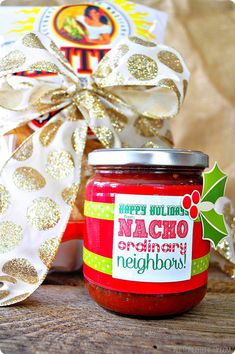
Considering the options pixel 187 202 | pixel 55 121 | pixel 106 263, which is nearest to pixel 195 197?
pixel 187 202

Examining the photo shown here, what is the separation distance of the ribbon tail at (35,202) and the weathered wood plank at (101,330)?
1.6 inches

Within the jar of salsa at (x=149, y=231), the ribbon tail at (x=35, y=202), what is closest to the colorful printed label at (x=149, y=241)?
the jar of salsa at (x=149, y=231)

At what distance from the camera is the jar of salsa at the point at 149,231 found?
1.64 ft

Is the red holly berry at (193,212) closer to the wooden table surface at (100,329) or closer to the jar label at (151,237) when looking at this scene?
the jar label at (151,237)

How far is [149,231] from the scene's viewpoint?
0.50 metres

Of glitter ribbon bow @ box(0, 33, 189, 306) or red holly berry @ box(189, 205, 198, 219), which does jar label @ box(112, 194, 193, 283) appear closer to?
red holly berry @ box(189, 205, 198, 219)

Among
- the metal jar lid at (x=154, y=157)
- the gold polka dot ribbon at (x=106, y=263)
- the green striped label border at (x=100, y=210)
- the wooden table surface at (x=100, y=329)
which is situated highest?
the metal jar lid at (x=154, y=157)

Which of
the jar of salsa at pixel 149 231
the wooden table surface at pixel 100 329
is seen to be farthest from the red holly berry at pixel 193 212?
the wooden table surface at pixel 100 329

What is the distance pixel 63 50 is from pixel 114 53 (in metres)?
0.11

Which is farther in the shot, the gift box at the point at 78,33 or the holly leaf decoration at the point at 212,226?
the gift box at the point at 78,33

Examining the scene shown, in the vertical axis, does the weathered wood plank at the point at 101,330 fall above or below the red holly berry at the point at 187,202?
below

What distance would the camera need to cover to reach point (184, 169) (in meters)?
0.52

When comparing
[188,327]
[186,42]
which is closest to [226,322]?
[188,327]

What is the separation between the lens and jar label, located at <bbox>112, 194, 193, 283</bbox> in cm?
50
